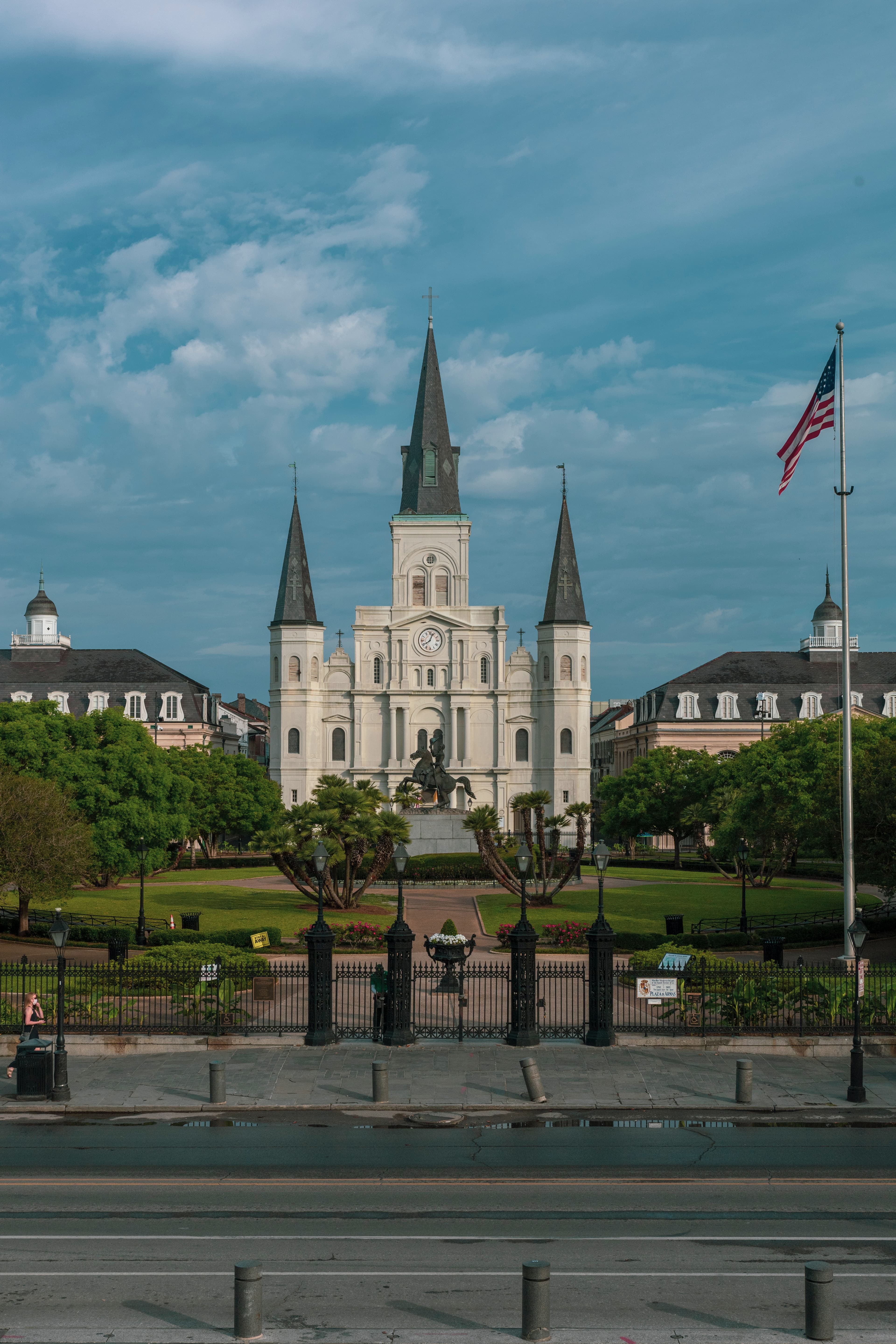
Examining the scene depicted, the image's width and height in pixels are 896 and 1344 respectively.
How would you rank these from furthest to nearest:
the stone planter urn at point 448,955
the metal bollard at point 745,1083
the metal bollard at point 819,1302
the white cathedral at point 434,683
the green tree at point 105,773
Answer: the white cathedral at point 434,683, the green tree at point 105,773, the stone planter urn at point 448,955, the metal bollard at point 745,1083, the metal bollard at point 819,1302

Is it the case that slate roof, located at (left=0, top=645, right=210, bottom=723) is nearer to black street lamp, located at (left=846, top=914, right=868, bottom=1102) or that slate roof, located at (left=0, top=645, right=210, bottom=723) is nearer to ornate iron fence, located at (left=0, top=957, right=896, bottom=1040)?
ornate iron fence, located at (left=0, top=957, right=896, bottom=1040)

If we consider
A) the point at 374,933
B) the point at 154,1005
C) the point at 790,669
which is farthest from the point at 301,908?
the point at 790,669

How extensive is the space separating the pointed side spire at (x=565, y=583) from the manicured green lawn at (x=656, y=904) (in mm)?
45602

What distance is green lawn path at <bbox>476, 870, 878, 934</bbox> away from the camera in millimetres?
47125

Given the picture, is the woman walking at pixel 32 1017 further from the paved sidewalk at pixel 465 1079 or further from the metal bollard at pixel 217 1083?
the metal bollard at pixel 217 1083

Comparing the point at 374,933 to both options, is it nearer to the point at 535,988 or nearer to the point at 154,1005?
the point at 154,1005

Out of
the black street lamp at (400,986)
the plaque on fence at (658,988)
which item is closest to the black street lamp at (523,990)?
the black street lamp at (400,986)

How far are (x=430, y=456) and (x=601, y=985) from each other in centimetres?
9142

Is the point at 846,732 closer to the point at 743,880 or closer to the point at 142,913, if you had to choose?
the point at 743,880

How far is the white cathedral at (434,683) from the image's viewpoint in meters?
106

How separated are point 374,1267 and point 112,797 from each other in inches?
1779

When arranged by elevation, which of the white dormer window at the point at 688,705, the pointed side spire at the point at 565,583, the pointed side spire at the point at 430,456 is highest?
the pointed side spire at the point at 430,456

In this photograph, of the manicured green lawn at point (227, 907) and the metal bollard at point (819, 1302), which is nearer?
the metal bollard at point (819, 1302)

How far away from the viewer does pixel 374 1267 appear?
12617 millimetres
